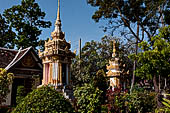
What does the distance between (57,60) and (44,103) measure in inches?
355

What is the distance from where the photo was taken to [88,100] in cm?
920

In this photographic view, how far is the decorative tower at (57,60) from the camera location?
543 inches

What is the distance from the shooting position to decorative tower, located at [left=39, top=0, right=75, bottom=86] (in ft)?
45.2

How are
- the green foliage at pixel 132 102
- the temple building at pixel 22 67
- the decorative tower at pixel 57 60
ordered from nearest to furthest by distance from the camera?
the green foliage at pixel 132 102
the decorative tower at pixel 57 60
the temple building at pixel 22 67

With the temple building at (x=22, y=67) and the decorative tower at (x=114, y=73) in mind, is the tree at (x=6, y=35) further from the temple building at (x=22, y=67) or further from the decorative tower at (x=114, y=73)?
the decorative tower at (x=114, y=73)

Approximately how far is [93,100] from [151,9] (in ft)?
29.7

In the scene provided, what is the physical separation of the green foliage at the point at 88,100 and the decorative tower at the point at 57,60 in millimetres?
4295

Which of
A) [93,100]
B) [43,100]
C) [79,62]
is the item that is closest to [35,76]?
[79,62]

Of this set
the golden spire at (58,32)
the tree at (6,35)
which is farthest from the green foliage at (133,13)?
the tree at (6,35)

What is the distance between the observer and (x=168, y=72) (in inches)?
376

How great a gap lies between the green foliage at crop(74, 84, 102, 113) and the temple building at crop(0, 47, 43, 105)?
7.55 meters

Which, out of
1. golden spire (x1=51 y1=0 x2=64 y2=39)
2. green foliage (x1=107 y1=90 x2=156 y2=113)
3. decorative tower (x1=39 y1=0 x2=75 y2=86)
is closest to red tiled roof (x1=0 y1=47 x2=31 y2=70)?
decorative tower (x1=39 y1=0 x2=75 y2=86)

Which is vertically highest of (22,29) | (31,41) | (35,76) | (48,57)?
(22,29)

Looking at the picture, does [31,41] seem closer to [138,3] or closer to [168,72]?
[138,3]
